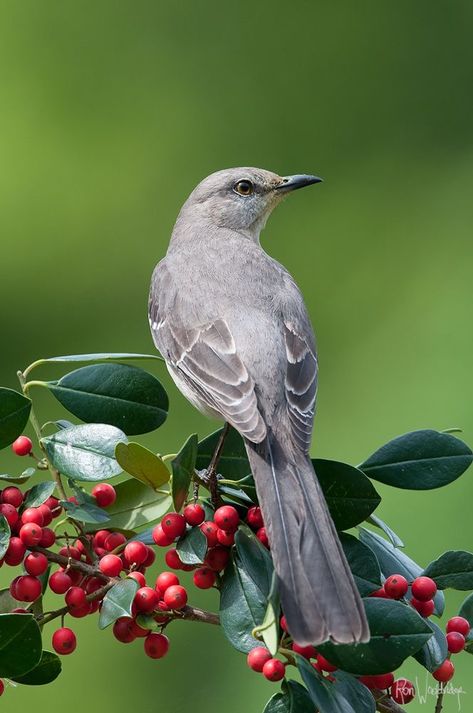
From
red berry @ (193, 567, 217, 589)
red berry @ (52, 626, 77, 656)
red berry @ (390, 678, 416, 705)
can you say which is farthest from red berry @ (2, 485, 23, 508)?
red berry @ (390, 678, 416, 705)

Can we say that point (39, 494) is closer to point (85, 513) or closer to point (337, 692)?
point (85, 513)

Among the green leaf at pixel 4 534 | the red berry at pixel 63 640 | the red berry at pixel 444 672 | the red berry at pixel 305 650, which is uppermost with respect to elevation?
the green leaf at pixel 4 534

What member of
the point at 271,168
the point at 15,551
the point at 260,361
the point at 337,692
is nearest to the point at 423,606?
the point at 337,692

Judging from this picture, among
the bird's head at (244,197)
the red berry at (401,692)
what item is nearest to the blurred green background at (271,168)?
the bird's head at (244,197)

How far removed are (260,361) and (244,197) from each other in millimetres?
1339

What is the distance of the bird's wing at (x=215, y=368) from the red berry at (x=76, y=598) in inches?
21.1

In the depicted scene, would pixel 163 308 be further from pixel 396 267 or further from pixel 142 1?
pixel 142 1

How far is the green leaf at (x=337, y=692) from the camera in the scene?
170 centimetres

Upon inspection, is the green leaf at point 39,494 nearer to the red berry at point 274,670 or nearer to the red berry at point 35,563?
the red berry at point 35,563

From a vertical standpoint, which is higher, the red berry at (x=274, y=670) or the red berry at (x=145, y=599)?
the red berry at (x=145, y=599)

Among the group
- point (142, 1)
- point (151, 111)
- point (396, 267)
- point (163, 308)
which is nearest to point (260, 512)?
point (163, 308)

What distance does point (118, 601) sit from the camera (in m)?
1.78

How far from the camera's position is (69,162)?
4395 millimetres

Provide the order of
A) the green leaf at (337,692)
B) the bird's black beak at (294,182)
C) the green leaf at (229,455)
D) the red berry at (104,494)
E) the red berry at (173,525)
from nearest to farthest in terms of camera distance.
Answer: the green leaf at (337,692) → the red berry at (173,525) → the red berry at (104,494) → the green leaf at (229,455) → the bird's black beak at (294,182)
